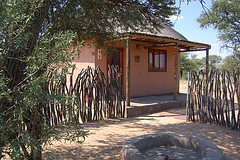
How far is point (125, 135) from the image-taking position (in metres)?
4.95

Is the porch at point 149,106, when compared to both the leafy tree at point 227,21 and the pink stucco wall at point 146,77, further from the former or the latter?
the leafy tree at point 227,21

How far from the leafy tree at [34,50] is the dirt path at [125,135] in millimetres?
Result: 840

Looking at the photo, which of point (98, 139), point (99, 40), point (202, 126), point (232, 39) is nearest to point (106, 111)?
point (98, 139)

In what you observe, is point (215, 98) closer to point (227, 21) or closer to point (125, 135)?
point (125, 135)

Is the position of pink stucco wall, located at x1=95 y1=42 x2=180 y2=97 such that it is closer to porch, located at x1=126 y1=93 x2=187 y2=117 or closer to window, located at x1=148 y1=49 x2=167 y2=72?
window, located at x1=148 y1=49 x2=167 y2=72

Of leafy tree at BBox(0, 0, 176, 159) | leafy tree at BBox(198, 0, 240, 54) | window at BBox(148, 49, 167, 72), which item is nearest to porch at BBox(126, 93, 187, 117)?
window at BBox(148, 49, 167, 72)

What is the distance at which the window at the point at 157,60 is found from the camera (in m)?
11.0

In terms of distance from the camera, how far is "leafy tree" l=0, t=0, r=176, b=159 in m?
1.66

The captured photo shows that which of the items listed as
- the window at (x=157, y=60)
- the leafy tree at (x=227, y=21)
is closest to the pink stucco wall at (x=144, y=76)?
the window at (x=157, y=60)

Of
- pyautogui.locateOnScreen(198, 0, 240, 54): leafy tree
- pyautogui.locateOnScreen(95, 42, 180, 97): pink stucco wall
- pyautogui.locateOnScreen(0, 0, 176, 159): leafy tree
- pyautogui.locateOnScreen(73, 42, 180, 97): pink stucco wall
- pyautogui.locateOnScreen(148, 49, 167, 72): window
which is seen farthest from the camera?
pyautogui.locateOnScreen(198, 0, 240, 54): leafy tree

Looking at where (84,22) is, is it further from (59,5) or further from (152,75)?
(152,75)

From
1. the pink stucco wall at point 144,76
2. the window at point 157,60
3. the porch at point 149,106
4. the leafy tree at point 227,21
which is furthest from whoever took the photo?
the leafy tree at point 227,21

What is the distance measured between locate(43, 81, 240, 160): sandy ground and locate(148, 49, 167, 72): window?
Answer: 14.2 ft

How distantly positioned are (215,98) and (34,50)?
16.1 ft
